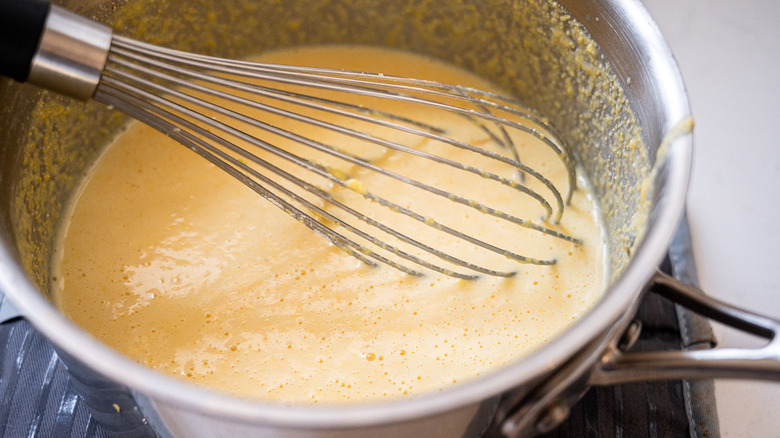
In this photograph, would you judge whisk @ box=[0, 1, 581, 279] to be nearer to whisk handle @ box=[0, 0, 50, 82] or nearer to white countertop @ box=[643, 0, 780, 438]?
whisk handle @ box=[0, 0, 50, 82]

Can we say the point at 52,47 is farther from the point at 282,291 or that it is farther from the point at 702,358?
the point at 702,358

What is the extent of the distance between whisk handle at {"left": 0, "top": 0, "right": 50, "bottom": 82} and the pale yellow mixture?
1.37ft

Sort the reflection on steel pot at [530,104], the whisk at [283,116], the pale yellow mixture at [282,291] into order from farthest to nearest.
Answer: the pale yellow mixture at [282,291], the whisk at [283,116], the reflection on steel pot at [530,104]

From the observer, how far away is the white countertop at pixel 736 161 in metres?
1.04

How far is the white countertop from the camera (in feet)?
3.41

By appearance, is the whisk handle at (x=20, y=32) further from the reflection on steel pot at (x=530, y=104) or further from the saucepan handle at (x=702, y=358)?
the saucepan handle at (x=702, y=358)

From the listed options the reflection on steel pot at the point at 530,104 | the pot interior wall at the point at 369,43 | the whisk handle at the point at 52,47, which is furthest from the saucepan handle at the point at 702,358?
the whisk handle at the point at 52,47

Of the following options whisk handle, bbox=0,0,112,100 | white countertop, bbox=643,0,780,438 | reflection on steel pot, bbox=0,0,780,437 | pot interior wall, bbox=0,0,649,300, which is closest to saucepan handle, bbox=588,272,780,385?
reflection on steel pot, bbox=0,0,780,437


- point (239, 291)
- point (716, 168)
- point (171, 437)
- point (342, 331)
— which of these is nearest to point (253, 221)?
point (239, 291)

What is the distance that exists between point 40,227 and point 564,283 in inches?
30.9

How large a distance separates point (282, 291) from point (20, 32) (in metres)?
0.48

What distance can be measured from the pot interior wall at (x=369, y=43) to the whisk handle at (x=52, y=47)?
0.18m

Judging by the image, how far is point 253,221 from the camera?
107 cm

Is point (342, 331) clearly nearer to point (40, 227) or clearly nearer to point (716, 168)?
point (40, 227)
